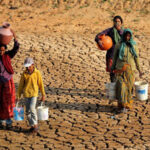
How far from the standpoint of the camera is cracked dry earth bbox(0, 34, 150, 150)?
731 centimetres

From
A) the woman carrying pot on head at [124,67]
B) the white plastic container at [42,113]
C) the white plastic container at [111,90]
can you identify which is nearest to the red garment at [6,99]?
the white plastic container at [42,113]

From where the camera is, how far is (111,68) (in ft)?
27.7

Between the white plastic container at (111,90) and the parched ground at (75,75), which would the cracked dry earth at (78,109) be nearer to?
the parched ground at (75,75)

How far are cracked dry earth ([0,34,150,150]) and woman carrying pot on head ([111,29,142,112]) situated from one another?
375 mm

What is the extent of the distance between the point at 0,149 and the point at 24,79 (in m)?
1.21

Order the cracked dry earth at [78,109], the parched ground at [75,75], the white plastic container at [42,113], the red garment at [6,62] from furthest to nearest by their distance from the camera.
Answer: the white plastic container at [42,113], the red garment at [6,62], the parched ground at [75,75], the cracked dry earth at [78,109]

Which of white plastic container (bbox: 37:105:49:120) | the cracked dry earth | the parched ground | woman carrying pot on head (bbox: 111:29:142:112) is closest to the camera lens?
the cracked dry earth

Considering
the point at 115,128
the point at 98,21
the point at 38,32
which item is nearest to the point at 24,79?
the point at 115,128

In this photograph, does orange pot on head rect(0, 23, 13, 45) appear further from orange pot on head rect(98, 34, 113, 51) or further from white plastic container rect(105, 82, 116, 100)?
white plastic container rect(105, 82, 116, 100)

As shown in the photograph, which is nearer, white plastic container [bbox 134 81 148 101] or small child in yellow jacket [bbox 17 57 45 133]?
small child in yellow jacket [bbox 17 57 45 133]

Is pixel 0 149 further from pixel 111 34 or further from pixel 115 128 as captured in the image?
pixel 111 34

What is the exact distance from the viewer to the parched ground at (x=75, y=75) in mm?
7426

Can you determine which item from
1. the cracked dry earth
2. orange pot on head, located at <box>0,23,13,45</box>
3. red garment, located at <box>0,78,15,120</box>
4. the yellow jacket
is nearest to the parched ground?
the cracked dry earth

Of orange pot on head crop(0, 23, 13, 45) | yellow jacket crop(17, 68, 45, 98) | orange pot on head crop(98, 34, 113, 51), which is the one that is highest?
orange pot on head crop(0, 23, 13, 45)
